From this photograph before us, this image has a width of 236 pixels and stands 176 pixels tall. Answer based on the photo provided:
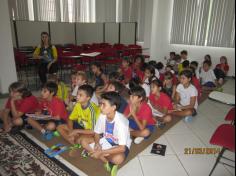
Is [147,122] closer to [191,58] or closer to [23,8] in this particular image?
[191,58]

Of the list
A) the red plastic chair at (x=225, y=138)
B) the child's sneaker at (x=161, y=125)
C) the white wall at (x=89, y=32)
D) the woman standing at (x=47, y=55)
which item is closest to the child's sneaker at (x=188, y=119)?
the child's sneaker at (x=161, y=125)

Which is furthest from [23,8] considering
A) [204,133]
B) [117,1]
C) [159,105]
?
[204,133]

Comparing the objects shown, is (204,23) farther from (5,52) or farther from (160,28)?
(5,52)

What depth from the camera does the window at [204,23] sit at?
5.98 metres

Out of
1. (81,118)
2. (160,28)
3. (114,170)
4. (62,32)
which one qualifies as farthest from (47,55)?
(62,32)

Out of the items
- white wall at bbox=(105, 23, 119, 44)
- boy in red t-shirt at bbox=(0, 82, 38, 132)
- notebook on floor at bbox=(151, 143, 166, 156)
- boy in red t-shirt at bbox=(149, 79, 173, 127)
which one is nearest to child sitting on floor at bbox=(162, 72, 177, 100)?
boy in red t-shirt at bbox=(149, 79, 173, 127)

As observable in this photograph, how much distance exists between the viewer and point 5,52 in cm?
397

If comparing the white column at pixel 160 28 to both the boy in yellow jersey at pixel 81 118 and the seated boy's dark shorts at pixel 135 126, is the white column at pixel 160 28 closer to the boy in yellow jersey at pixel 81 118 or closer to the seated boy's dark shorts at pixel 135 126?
the seated boy's dark shorts at pixel 135 126

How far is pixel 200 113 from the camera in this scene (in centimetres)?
350

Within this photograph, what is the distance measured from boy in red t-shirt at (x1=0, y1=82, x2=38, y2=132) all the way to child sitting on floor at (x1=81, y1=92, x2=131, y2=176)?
1190 millimetres

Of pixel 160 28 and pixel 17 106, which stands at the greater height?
pixel 160 28

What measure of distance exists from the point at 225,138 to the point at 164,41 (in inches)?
238

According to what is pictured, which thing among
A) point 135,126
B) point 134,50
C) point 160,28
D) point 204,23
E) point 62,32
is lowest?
point 135,126

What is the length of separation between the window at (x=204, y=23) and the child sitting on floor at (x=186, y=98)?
362 centimetres
